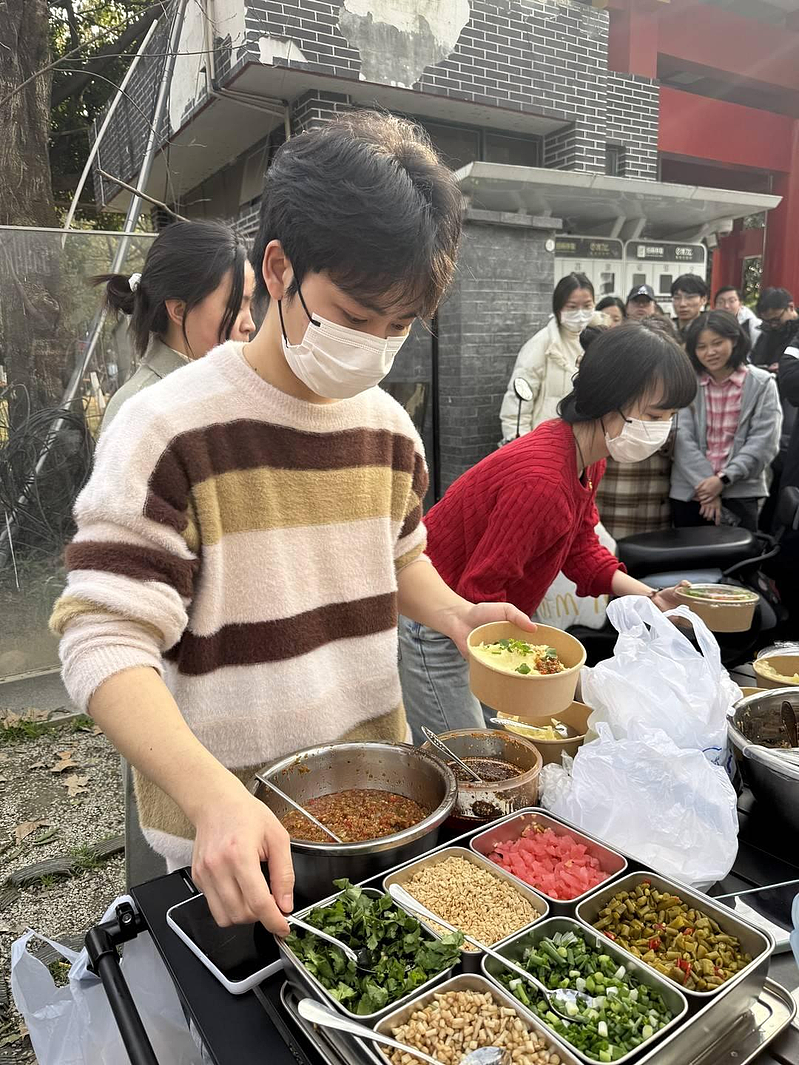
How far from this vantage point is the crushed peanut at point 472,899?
1066 mm

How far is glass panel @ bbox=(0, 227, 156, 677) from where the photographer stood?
4.37 metres

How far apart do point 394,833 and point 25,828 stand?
2808mm

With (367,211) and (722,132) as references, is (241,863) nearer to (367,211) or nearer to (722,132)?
(367,211)

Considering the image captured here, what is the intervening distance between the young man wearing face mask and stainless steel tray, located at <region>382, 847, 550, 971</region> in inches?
10.0

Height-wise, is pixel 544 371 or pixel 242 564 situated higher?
pixel 544 371

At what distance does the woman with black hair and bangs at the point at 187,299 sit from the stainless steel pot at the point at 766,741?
1738mm

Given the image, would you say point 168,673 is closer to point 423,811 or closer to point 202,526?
point 202,526

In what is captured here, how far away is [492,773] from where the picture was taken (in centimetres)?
143

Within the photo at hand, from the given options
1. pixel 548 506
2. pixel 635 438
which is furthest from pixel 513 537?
pixel 635 438

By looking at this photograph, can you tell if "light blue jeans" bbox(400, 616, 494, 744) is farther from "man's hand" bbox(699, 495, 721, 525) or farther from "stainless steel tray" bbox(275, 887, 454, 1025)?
"man's hand" bbox(699, 495, 721, 525)

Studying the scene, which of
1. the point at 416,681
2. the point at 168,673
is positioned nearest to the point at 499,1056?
the point at 168,673

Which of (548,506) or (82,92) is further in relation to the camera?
(82,92)

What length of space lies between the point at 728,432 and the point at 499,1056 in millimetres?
4440

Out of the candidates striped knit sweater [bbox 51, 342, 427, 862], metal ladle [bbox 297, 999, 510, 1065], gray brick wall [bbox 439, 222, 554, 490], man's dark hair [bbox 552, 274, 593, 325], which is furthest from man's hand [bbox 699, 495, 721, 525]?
metal ladle [bbox 297, 999, 510, 1065]
